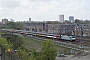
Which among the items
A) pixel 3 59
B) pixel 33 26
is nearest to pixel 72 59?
pixel 3 59

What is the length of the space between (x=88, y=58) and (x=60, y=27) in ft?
165

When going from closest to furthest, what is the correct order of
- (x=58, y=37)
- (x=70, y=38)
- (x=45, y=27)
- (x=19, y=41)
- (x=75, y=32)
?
(x=19, y=41) → (x=70, y=38) → (x=58, y=37) → (x=75, y=32) → (x=45, y=27)

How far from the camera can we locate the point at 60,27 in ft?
240

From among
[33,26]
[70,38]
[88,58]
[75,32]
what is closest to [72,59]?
[88,58]

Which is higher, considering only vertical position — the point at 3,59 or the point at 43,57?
the point at 43,57

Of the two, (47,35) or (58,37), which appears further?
(47,35)

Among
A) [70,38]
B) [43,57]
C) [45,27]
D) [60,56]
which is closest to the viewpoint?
[43,57]

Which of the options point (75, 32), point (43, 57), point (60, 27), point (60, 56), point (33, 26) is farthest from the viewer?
point (33, 26)

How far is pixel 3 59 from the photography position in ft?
83.8

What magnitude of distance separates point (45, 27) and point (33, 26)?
49.6 feet

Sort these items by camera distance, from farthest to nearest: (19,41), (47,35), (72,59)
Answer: (47,35)
(19,41)
(72,59)

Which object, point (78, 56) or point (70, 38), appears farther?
point (70, 38)

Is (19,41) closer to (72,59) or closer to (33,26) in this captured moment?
(72,59)

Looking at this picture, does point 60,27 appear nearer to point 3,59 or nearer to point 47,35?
point 47,35
